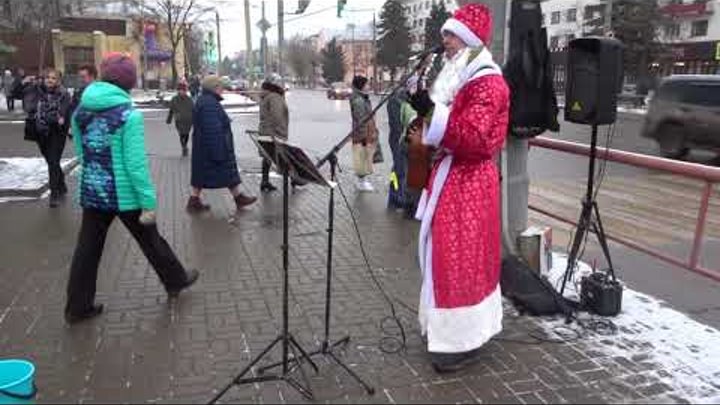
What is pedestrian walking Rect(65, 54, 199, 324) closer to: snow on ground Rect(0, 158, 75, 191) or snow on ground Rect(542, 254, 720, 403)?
snow on ground Rect(542, 254, 720, 403)

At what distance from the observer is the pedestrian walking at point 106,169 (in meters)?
4.57

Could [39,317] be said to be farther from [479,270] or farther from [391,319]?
[479,270]

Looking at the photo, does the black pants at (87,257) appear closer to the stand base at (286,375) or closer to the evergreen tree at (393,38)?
the stand base at (286,375)

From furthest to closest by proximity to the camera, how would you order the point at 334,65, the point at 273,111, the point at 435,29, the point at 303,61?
the point at 303,61 → the point at 334,65 → the point at 435,29 → the point at 273,111

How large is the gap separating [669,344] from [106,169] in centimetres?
393

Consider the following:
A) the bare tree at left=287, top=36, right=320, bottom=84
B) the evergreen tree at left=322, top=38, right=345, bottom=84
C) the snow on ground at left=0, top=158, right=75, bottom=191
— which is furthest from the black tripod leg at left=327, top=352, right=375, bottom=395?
the bare tree at left=287, top=36, right=320, bottom=84

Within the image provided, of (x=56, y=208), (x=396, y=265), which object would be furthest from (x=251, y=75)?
(x=396, y=265)

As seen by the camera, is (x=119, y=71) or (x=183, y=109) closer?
(x=119, y=71)

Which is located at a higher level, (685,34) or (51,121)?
(685,34)

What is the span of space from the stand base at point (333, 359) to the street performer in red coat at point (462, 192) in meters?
0.48

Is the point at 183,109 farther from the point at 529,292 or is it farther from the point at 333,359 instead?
the point at 333,359

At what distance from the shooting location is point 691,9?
51.9 metres

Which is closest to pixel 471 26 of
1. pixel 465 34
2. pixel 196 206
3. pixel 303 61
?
pixel 465 34

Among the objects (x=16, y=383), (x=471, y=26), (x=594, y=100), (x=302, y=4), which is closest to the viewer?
(x=16, y=383)
